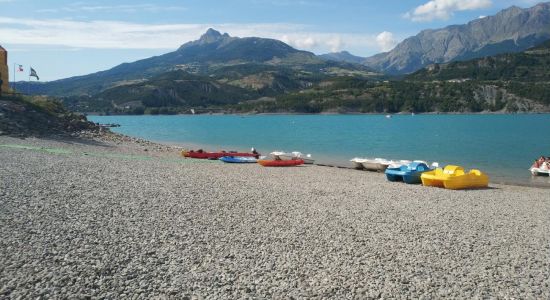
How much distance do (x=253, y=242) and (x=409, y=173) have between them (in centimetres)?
1597

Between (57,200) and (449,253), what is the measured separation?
11829mm

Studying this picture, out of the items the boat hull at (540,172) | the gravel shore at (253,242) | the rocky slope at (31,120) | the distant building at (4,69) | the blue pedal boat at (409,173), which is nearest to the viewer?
the gravel shore at (253,242)

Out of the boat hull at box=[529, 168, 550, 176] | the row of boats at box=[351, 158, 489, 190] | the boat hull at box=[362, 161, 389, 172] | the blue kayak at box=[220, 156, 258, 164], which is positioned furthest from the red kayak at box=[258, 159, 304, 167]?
the boat hull at box=[529, 168, 550, 176]

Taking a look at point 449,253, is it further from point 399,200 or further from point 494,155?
point 494,155

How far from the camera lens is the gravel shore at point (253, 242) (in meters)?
8.80

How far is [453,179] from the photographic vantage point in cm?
2375

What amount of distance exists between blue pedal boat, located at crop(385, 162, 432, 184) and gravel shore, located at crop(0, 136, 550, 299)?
462cm

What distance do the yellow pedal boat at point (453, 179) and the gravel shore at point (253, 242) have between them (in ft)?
9.55

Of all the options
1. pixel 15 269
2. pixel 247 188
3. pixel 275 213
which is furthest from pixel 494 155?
pixel 15 269

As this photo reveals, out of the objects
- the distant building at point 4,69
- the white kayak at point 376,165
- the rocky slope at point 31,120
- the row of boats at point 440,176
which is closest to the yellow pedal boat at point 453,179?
the row of boats at point 440,176

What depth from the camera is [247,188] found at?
2030 cm

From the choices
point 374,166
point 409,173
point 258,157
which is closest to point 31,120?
point 258,157

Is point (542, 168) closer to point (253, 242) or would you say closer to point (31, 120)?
point (253, 242)

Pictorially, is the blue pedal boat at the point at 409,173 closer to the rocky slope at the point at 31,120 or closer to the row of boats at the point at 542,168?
the row of boats at the point at 542,168
